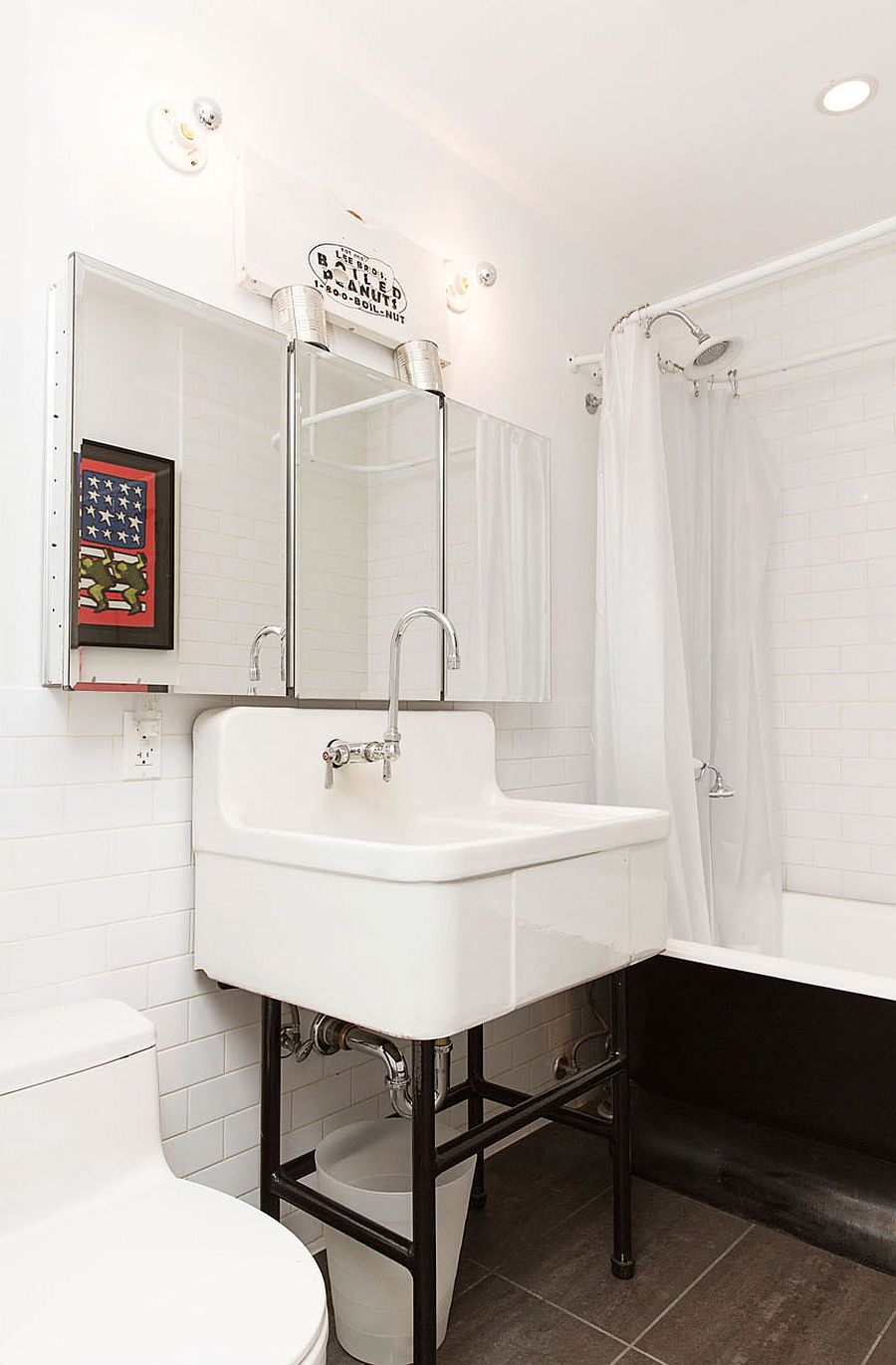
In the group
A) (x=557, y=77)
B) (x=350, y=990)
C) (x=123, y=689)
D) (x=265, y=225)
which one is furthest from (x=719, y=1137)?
(x=557, y=77)

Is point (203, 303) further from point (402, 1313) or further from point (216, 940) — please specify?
point (402, 1313)

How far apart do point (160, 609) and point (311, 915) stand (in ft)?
1.94

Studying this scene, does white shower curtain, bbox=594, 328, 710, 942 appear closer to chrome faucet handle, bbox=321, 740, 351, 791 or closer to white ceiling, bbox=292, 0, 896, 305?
white ceiling, bbox=292, 0, 896, 305

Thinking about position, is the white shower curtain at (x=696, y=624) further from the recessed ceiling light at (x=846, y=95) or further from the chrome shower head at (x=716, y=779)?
the recessed ceiling light at (x=846, y=95)

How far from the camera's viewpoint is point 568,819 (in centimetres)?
206

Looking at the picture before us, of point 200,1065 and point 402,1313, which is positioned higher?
point 200,1065

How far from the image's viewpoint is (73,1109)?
4.44 feet

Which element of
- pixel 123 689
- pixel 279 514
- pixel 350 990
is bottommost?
pixel 350 990

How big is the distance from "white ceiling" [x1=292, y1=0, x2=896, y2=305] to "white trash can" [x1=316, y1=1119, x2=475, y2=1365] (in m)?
2.26

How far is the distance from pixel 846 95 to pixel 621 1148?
7.95ft

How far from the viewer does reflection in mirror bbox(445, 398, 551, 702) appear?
2.27 metres

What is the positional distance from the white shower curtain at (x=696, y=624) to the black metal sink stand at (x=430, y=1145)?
581 mm

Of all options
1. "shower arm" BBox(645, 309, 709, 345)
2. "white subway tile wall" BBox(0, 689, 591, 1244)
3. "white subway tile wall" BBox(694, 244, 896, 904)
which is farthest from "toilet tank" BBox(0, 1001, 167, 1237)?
→ "white subway tile wall" BBox(694, 244, 896, 904)

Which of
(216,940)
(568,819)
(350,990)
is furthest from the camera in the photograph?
(568,819)
